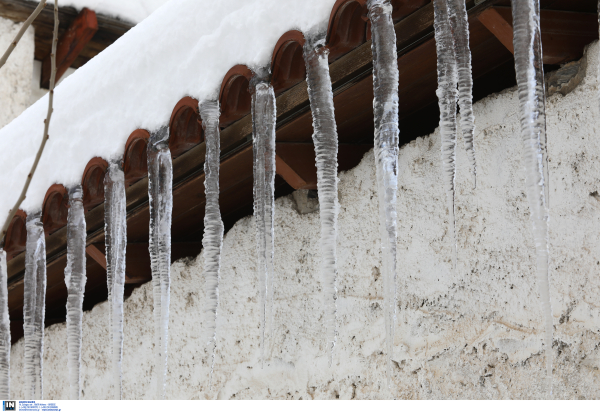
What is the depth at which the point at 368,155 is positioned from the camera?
184 cm

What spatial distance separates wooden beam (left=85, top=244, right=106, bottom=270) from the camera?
2154 millimetres

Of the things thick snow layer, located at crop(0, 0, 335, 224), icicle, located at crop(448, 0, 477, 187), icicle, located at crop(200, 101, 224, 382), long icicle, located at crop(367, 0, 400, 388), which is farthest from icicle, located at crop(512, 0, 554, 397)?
icicle, located at crop(200, 101, 224, 382)

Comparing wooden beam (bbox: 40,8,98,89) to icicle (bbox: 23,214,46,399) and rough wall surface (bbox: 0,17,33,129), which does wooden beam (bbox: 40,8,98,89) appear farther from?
icicle (bbox: 23,214,46,399)

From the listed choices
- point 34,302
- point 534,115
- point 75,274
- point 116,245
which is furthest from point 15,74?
point 534,115

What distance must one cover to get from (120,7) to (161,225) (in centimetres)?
339

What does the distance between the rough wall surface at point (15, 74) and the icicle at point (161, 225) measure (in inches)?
120

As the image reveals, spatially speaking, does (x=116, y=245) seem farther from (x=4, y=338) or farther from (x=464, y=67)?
(x=464, y=67)

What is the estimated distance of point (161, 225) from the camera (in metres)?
1.64

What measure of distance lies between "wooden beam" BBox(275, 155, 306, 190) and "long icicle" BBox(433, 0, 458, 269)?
634 millimetres

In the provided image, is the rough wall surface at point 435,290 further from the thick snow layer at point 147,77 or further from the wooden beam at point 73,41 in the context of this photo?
the wooden beam at point 73,41

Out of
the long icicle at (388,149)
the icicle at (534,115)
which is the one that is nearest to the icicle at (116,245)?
the long icicle at (388,149)

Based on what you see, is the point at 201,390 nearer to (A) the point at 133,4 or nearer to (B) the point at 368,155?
(B) the point at 368,155

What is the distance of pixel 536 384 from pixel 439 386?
0.25m
